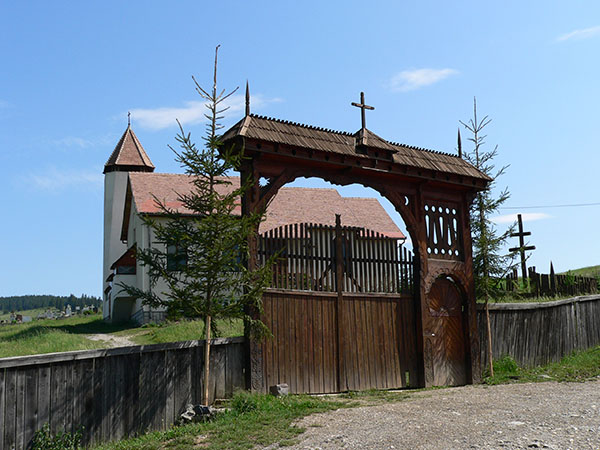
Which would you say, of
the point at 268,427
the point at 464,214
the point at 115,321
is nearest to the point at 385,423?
the point at 268,427

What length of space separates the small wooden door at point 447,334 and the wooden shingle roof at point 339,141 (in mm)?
2869

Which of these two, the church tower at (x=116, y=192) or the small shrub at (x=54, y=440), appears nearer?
the small shrub at (x=54, y=440)

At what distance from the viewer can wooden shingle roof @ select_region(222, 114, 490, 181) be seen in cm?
1353

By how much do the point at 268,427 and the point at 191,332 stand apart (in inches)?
525

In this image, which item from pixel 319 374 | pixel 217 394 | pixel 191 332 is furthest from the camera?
pixel 191 332

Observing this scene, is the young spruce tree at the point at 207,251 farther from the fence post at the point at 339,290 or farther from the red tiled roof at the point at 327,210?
the red tiled roof at the point at 327,210

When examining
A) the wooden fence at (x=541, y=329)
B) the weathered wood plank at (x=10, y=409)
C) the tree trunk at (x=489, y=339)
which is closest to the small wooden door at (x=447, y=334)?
the tree trunk at (x=489, y=339)

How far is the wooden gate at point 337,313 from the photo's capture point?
13.5 metres

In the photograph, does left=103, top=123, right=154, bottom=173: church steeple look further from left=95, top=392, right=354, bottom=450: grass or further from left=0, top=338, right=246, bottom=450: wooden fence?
left=95, top=392, right=354, bottom=450: grass

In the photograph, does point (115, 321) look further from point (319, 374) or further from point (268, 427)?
point (268, 427)

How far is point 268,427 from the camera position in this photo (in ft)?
33.0

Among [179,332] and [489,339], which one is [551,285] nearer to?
[489,339]

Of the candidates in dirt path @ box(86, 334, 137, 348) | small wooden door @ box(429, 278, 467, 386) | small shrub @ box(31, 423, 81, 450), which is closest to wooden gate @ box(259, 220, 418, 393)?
small wooden door @ box(429, 278, 467, 386)

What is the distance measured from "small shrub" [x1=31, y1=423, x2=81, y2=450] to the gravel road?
134 inches
